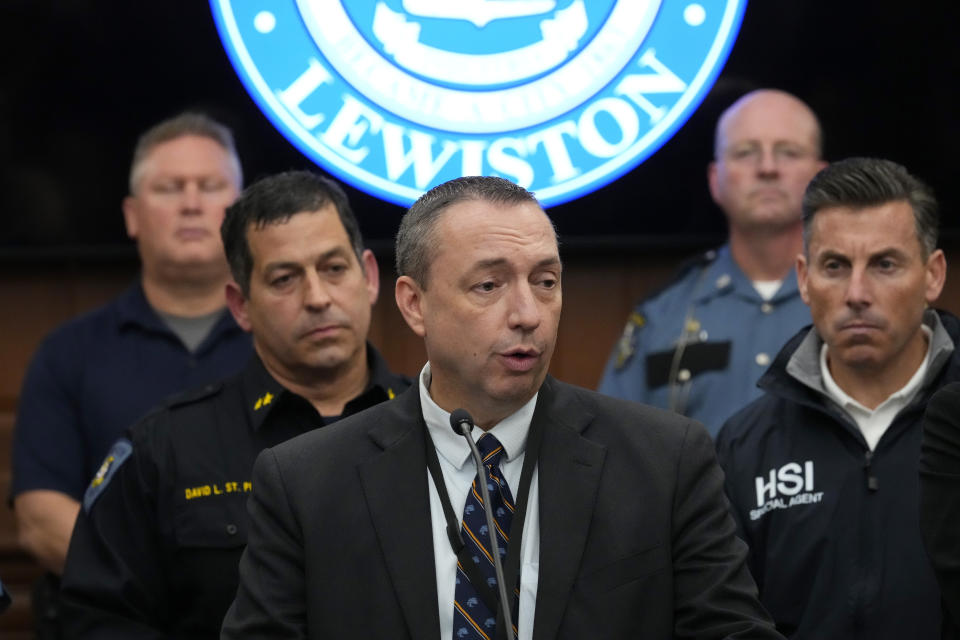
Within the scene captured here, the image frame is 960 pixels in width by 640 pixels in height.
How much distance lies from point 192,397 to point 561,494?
116cm

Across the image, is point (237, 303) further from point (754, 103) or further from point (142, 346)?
point (754, 103)

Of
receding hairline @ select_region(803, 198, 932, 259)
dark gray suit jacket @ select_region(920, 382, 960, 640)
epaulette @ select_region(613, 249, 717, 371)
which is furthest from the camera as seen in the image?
epaulette @ select_region(613, 249, 717, 371)

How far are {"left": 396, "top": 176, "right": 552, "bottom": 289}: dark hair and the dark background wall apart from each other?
5.83 ft

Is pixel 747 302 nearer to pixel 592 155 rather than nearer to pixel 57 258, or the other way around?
pixel 592 155

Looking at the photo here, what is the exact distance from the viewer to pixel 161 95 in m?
4.30

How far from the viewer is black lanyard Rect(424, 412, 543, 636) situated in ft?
7.19

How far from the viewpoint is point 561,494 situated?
7.47 ft

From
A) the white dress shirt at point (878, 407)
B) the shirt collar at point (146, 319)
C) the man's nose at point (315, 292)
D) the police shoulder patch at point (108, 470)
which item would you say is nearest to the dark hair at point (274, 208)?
the man's nose at point (315, 292)

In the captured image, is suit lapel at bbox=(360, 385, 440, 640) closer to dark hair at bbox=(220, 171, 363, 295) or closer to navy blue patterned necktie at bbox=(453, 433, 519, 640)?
navy blue patterned necktie at bbox=(453, 433, 519, 640)

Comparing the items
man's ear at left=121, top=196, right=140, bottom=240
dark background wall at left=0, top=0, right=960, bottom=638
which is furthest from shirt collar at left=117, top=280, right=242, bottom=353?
dark background wall at left=0, top=0, right=960, bottom=638

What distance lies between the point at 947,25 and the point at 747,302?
1.08m

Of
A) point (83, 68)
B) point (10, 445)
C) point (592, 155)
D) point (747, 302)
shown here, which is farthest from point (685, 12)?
point (10, 445)

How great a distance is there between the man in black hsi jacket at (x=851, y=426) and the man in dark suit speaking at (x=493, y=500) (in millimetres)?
697

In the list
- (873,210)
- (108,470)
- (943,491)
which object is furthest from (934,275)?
(108,470)
